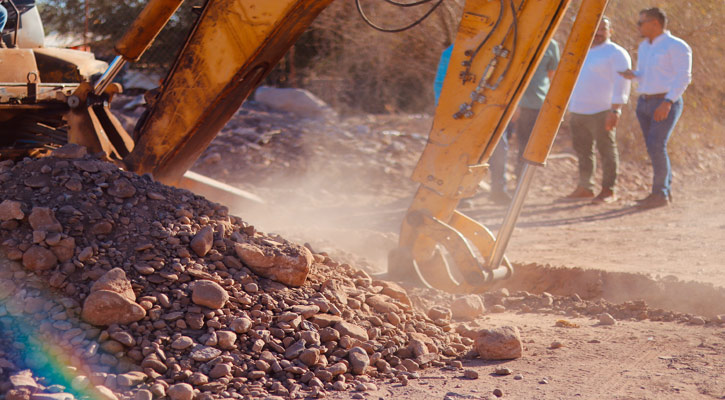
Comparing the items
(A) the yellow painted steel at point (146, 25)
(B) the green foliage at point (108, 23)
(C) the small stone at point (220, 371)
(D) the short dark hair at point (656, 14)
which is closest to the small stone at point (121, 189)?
(A) the yellow painted steel at point (146, 25)

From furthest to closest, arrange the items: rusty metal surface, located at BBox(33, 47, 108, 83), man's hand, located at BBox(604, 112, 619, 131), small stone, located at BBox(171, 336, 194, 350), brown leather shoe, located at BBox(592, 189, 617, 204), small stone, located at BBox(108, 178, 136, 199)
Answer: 1. brown leather shoe, located at BBox(592, 189, 617, 204)
2. man's hand, located at BBox(604, 112, 619, 131)
3. rusty metal surface, located at BBox(33, 47, 108, 83)
4. small stone, located at BBox(108, 178, 136, 199)
5. small stone, located at BBox(171, 336, 194, 350)

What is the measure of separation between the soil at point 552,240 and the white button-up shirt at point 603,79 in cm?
112

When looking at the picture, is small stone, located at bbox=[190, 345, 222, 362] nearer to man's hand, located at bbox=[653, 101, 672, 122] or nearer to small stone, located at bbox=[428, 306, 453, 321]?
small stone, located at bbox=[428, 306, 453, 321]

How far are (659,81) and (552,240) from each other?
2.26 m

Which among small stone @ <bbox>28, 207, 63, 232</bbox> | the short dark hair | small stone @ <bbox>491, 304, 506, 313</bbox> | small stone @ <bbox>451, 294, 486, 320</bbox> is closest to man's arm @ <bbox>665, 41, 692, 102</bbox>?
the short dark hair

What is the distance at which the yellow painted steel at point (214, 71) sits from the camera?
14.1ft

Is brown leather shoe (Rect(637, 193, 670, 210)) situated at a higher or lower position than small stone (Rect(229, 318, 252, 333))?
higher

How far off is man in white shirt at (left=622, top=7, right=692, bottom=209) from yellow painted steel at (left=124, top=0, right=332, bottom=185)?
466 centimetres

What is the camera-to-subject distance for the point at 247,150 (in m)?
9.86

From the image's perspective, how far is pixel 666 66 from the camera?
7797 millimetres

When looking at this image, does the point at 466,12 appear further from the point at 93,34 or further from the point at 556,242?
the point at 93,34

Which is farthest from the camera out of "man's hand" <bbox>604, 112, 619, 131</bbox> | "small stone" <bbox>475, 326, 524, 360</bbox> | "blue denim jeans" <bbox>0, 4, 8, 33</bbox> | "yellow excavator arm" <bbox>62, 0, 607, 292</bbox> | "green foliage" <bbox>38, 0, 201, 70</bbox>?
"green foliage" <bbox>38, 0, 201, 70</bbox>

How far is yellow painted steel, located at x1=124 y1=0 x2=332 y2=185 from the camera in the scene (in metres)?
4.30

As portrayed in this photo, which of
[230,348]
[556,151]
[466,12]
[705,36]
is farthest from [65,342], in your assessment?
[705,36]
